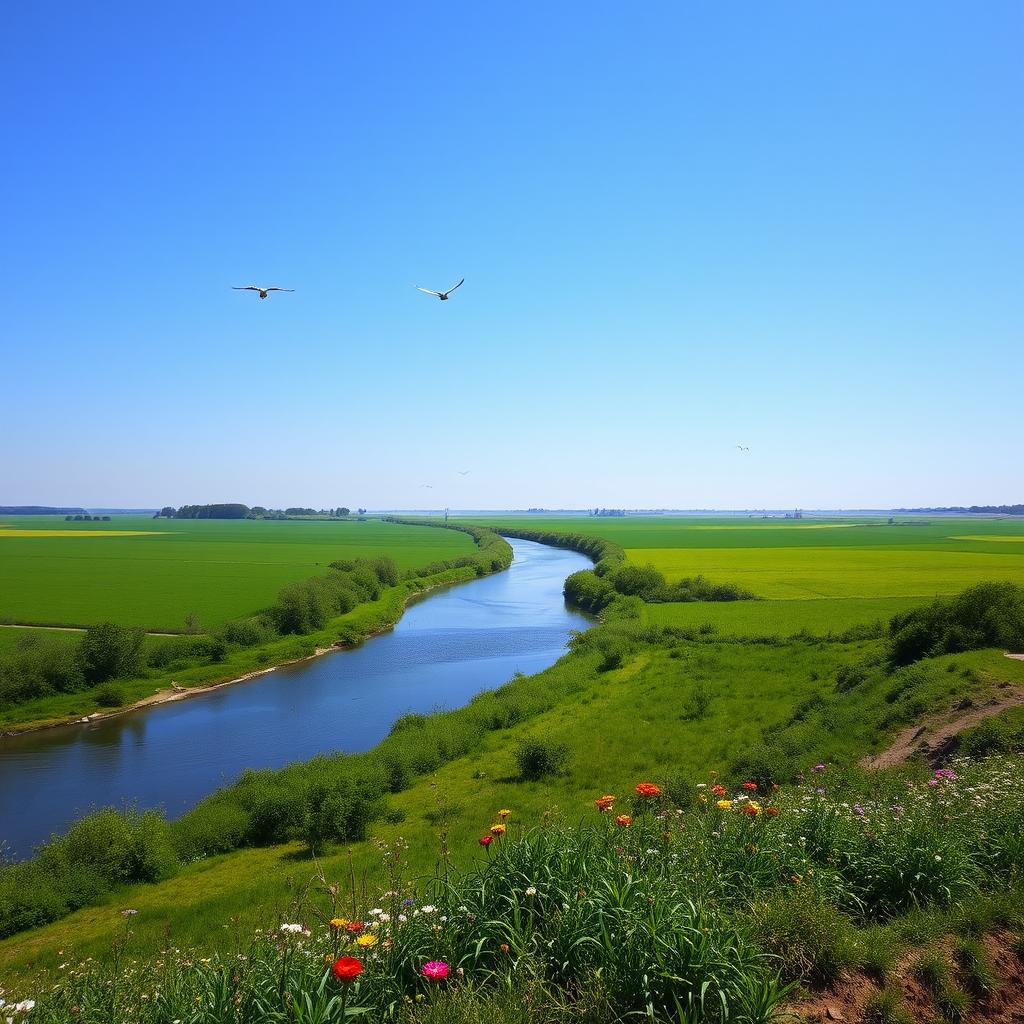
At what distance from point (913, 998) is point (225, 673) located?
3475 cm

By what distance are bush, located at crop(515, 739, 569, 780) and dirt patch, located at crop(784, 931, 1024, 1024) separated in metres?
15.7

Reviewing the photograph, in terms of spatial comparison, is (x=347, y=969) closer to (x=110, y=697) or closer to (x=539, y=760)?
(x=539, y=760)

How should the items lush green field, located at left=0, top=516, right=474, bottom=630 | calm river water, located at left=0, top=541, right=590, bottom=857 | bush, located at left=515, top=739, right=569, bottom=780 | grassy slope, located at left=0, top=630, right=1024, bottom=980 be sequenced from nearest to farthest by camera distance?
grassy slope, located at left=0, top=630, right=1024, bottom=980, bush, located at left=515, top=739, right=569, bottom=780, calm river water, located at left=0, top=541, right=590, bottom=857, lush green field, located at left=0, top=516, right=474, bottom=630

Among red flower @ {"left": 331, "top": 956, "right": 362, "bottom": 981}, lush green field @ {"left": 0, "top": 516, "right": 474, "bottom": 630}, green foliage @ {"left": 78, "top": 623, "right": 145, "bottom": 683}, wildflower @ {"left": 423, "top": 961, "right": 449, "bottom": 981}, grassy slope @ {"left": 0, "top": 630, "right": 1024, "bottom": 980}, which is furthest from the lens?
lush green field @ {"left": 0, "top": 516, "right": 474, "bottom": 630}

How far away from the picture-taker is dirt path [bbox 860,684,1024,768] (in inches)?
560

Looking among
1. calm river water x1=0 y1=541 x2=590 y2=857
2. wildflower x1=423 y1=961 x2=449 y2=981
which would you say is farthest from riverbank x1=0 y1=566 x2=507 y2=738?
wildflower x1=423 y1=961 x2=449 y2=981

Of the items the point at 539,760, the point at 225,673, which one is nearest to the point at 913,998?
the point at 539,760

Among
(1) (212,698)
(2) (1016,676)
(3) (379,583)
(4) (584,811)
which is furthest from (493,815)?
(3) (379,583)

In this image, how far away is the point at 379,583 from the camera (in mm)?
60938

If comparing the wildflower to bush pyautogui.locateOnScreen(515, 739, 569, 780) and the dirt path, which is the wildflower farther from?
bush pyautogui.locateOnScreen(515, 739, 569, 780)

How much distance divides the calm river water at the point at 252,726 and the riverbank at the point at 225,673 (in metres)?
0.80

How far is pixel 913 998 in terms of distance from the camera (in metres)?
4.29

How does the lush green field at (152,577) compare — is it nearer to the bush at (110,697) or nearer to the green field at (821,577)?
the bush at (110,697)

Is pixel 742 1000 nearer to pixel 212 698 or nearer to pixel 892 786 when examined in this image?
pixel 892 786
